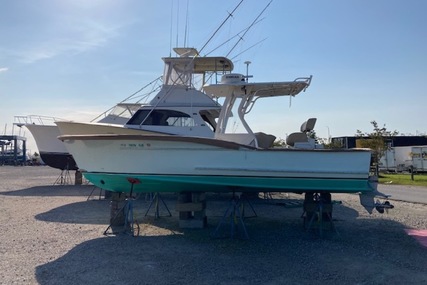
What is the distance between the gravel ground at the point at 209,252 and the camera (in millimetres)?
5262

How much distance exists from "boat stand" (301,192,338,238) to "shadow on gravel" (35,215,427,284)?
412 millimetres

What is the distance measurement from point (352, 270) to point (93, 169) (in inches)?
207

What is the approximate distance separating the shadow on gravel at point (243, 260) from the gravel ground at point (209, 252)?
0.5 inches

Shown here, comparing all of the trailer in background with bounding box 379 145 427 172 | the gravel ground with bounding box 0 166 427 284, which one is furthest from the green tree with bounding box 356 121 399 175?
the gravel ground with bounding box 0 166 427 284

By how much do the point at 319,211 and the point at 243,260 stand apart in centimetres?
270

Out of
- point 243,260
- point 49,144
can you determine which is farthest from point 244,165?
point 49,144

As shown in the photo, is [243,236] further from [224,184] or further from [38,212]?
[38,212]

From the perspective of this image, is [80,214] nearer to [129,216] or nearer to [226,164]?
[129,216]

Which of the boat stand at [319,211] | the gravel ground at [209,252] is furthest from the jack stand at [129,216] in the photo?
the boat stand at [319,211]

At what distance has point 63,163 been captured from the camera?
18.3 meters

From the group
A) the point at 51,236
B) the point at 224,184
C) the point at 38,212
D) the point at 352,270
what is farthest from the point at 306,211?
the point at 38,212

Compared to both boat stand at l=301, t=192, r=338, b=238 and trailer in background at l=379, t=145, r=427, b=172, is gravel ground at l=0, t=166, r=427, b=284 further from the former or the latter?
trailer in background at l=379, t=145, r=427, b=172

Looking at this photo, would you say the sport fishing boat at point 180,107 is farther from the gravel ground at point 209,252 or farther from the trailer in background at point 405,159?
the trailer in background at point 405,159

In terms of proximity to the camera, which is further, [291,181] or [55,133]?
[55,133]
